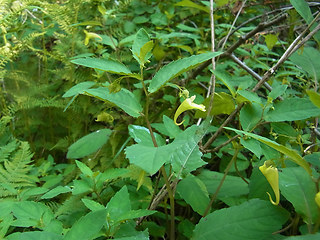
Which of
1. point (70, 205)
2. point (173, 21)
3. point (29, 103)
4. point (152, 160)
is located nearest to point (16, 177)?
point (70, 205)

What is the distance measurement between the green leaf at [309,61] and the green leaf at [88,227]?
0.70 metres

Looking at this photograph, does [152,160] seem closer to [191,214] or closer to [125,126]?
[191,214]

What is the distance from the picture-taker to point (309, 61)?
0.87 metres

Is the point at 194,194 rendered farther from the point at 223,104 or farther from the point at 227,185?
the point at 223,104

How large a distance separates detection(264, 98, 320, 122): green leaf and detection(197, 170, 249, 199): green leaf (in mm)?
256

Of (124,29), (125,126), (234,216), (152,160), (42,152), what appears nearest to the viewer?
(152,160)

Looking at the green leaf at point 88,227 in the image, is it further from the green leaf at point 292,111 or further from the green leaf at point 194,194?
the green leaf at point 292,111

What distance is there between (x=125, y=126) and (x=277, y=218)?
2.79 ft

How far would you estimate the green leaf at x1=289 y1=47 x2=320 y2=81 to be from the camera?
843 millimetres

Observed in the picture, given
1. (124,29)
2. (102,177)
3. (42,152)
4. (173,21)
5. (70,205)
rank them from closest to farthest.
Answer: (102,177) < (70,205) < (42,152) < (124,29) < (173,21)

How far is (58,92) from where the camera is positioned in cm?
161

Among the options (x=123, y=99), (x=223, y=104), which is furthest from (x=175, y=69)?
(x=223, y=104)

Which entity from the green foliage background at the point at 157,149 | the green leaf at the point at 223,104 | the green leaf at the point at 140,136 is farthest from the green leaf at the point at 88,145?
the green leaf at the point at 223,104

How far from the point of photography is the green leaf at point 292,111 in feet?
2.24
